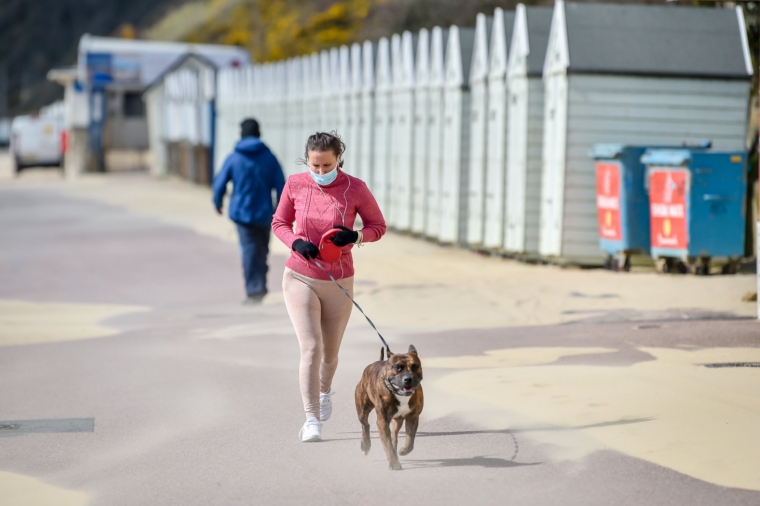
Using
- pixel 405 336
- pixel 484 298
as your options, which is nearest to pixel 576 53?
pixel 484 298

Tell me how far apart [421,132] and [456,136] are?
6.12ft

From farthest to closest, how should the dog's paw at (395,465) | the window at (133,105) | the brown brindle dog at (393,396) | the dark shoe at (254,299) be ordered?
the window at (133,105), the dark shoe at (254,299), the dog's paw at (395,465), the brown brindle dog at (393,396)

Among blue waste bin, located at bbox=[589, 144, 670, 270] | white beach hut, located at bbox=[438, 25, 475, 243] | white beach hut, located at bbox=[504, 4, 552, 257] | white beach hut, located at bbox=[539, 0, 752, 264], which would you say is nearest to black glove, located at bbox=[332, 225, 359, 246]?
blue waste bin, located at bbox=[589, 144, 670, 270]

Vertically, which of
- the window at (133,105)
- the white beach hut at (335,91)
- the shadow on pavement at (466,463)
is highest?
the window at (133,105)

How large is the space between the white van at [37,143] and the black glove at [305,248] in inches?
1832

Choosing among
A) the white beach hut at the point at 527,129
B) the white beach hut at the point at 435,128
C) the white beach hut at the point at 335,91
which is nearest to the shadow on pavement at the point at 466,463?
the white beach hut at the point at 527,129

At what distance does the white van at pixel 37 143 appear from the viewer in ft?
167

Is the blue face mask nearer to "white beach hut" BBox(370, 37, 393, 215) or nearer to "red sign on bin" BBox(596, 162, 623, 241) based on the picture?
"red sign on bin" BBox(596, 162, 623, 241)

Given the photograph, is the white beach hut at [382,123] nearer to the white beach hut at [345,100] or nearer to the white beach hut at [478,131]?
the white beach hut at [345,100]

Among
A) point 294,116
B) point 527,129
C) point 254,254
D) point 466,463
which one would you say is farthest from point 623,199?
point 294,116

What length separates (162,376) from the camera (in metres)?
8.74

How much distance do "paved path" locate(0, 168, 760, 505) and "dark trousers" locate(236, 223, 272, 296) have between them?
25cm

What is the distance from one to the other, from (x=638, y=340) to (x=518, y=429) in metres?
3.17

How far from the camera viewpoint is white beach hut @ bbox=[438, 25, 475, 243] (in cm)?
1852
